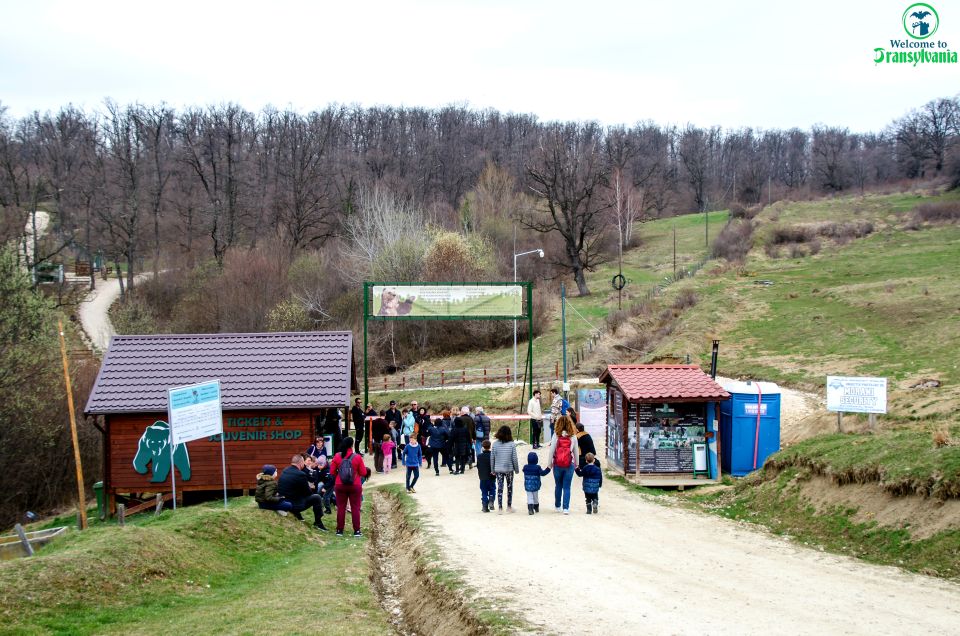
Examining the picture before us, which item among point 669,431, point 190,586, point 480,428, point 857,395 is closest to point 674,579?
point 190,586

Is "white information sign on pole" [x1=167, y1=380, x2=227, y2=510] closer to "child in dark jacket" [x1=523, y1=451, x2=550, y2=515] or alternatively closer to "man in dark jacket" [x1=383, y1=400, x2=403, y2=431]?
"child in dark jacket" [x1=523, y1=451, x2=550, y2=515]

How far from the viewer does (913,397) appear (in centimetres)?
2286

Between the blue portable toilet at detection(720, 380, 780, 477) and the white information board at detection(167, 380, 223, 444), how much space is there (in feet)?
37.8

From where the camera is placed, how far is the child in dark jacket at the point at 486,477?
52.1ft

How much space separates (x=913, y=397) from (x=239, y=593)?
19.2 m

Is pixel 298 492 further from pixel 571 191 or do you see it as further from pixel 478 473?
pixel 571 191

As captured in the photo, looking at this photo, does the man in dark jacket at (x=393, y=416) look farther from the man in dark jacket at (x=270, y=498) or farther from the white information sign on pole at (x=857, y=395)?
the white information sign on pole at (x=857, y=395)

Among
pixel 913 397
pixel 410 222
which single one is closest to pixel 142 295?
pixel 410 222

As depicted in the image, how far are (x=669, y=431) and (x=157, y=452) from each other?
12.5 meters

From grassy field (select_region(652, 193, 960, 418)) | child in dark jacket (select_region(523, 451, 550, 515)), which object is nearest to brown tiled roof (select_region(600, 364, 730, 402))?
child in dark jacket (select_region(523, 451, 550, 515))

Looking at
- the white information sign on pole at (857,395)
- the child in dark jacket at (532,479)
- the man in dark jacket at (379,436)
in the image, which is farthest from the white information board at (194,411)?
the white information sign on pole at (857,395)

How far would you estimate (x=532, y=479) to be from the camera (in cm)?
1565

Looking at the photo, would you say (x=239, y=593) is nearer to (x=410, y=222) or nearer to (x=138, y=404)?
(x=138, y=404)

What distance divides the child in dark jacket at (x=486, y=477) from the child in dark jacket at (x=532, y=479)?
0.71 meters
